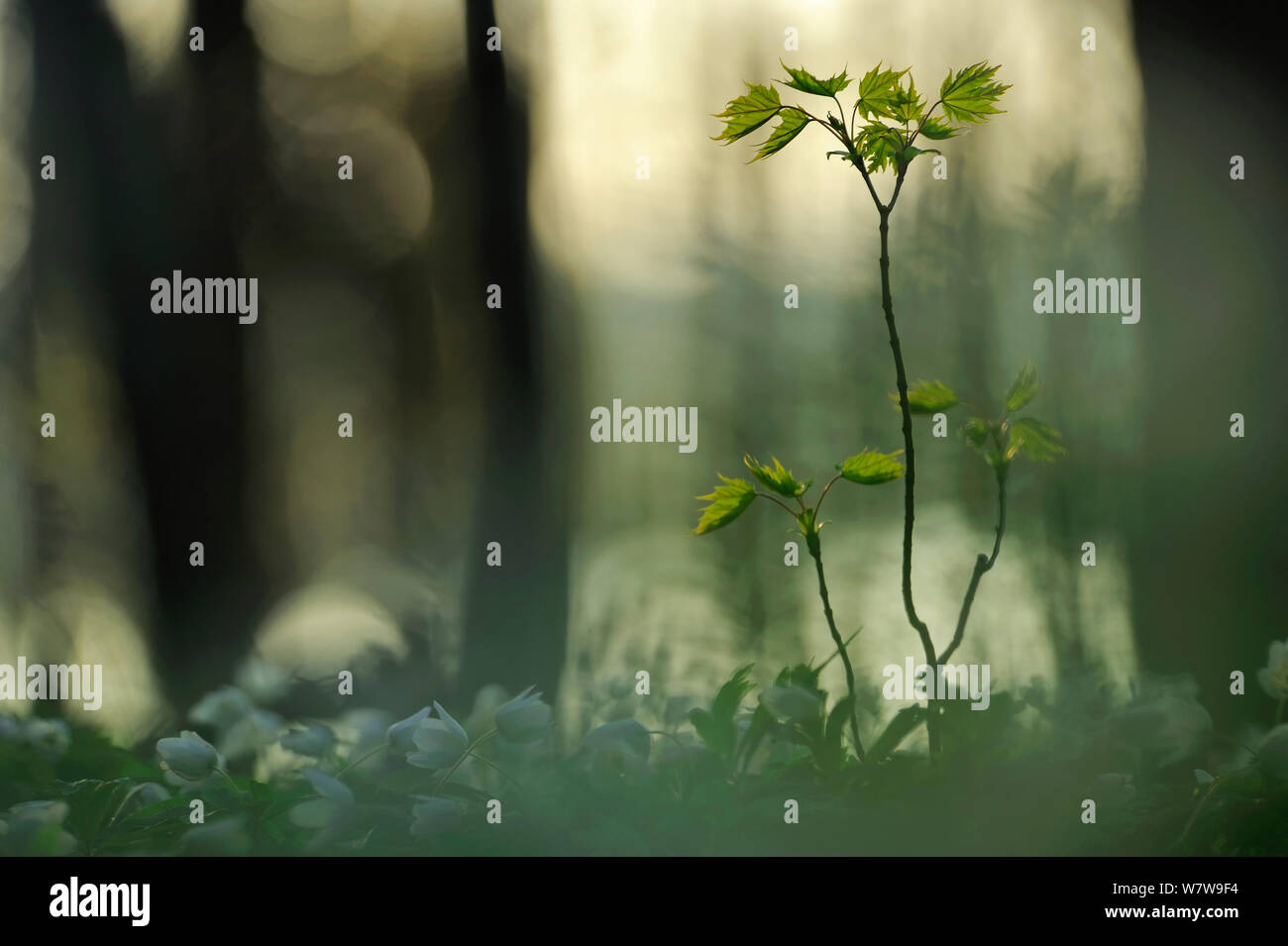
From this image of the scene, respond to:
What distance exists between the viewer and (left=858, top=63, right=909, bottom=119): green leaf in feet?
5.29

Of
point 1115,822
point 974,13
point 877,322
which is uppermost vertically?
point 974,13

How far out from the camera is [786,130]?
1655mm

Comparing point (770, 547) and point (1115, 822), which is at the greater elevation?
point (770, 547)

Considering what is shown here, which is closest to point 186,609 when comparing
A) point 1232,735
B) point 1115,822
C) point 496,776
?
point 496,776

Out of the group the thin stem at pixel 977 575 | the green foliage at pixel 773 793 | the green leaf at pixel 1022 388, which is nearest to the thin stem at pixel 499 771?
the green foliage at pixel 773 793

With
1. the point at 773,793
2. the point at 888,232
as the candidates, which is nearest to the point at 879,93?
the point at 888,232

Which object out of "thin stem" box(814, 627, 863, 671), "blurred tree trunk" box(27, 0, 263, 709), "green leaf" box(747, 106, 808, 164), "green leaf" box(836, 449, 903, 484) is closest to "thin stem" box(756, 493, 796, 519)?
"green leaf" box(836, 449, 903, 484)

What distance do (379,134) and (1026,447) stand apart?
1.31 meters

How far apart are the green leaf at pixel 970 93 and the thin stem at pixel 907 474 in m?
0.13

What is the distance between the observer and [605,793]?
1766 mm

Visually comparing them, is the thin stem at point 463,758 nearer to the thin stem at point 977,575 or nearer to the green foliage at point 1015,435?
the thin stem at point 977,575

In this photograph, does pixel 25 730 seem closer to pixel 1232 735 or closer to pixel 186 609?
pixel 186 609

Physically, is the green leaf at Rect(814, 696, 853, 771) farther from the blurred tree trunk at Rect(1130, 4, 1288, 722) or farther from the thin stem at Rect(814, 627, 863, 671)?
the blurred tree trunk at Rect(1130, 4, 1288, 722)

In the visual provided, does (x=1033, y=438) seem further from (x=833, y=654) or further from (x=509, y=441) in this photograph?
(x=509, y=441)
